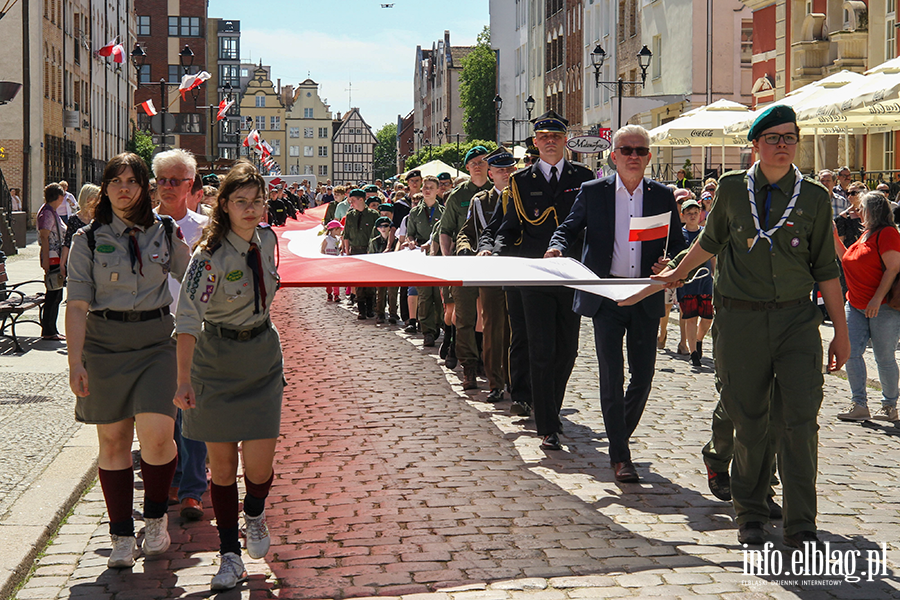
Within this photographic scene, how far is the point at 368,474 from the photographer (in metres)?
7.61

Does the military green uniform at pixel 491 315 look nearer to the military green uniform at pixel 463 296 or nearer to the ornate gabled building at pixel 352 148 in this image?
the military green uniform at pixel 463 296

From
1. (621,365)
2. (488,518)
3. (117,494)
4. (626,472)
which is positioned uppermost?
(621,365)

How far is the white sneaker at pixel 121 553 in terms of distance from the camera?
A: 5.61 m

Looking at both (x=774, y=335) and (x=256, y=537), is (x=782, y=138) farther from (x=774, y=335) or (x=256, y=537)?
(x=256, y=537)

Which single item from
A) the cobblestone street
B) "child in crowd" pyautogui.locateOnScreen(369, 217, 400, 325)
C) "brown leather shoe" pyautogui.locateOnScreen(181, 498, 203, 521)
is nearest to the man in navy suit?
the cobblestone street

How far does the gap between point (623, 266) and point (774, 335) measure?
1.85 meters

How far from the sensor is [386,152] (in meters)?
192

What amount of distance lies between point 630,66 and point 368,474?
152 ft

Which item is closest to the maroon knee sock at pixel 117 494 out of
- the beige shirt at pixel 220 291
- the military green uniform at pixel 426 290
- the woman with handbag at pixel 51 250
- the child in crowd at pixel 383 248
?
the beige shirt at pixel 220 291

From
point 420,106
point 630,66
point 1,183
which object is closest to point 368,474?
point 1,183

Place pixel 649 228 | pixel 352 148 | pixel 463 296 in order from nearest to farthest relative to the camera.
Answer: pixel 649 228 → pixel 463 296 → pixel 352 148

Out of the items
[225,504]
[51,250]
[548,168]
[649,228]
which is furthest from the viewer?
[51,250]

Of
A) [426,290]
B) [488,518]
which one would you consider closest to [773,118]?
[488,518]

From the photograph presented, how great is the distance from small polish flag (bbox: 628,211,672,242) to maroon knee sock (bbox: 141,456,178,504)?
3260 millimetres
